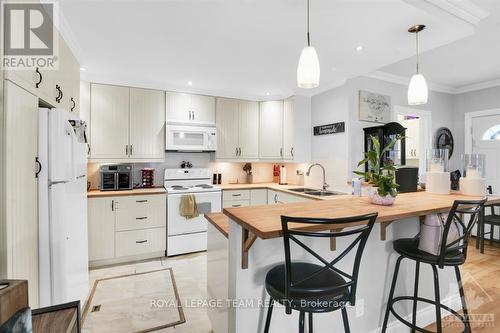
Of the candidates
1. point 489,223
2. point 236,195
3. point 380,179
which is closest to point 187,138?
point 236,195

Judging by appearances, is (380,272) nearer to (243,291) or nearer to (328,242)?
(328,242)

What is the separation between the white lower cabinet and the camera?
9.83ft

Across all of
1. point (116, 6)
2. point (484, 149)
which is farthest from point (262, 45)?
point (484, 149)

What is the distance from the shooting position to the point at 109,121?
327cm

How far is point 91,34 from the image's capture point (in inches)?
84.7

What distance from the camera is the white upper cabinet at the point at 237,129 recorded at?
3961 mm

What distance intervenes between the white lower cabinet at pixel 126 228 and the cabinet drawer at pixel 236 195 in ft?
2.92

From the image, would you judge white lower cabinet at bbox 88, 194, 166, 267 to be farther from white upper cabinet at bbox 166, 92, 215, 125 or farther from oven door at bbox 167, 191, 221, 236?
white upper cabinet at bbox 166, 92, 215, 125

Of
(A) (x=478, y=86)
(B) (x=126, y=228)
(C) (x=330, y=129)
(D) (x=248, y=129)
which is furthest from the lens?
(D) (x=248, y=129)

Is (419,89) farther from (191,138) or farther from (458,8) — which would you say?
(191,138)

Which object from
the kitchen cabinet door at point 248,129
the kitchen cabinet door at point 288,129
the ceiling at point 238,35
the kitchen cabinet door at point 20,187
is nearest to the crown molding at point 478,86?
the ceiling at point 238,35

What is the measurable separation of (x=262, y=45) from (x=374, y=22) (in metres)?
0.98

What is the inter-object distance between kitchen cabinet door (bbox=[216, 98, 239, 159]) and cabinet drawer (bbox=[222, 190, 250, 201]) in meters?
0.62

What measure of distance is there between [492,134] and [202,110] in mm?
4569
